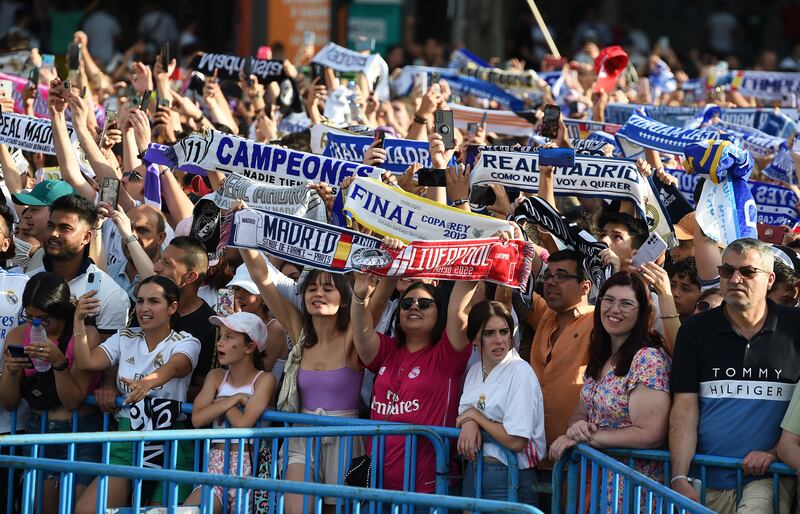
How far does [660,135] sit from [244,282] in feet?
10.4

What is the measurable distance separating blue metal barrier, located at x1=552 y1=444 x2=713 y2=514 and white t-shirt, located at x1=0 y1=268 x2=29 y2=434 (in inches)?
121

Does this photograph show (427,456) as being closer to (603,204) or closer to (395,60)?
(603,204)

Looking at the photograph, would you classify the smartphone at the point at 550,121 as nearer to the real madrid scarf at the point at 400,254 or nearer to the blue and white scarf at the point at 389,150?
the blue and white scarf at the point at 389,150

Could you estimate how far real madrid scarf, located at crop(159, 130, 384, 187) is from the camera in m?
8.38

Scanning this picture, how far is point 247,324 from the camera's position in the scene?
7406 mm

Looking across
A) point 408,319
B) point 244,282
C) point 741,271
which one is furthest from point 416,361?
point 741,271

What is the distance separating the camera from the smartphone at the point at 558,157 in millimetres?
8039

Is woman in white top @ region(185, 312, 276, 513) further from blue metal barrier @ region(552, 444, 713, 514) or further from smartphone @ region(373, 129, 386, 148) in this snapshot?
smartphone @ region(373, 129, 386, 148)

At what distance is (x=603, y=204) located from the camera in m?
9.09

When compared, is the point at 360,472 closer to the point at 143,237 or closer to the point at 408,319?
the point at 408,319

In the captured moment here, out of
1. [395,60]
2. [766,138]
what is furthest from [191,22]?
[766,138]

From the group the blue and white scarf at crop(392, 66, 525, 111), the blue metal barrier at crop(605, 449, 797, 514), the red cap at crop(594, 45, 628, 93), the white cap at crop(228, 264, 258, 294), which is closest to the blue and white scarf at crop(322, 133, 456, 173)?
the white cap at crop(228, 264, 258, 294)

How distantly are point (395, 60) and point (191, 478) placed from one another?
50.9 ft

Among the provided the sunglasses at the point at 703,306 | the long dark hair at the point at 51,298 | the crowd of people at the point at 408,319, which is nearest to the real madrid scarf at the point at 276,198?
the crowd of people at the point at 408,319
